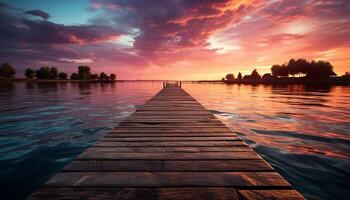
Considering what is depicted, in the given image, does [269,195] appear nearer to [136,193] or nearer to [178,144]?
[136,193]

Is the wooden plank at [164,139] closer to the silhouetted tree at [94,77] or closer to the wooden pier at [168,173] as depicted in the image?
the wooden pier at [168,173]

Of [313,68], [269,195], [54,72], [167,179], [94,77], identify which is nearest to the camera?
[269,195]

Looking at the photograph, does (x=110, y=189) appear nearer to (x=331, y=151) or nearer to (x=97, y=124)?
(x=331, y=151)

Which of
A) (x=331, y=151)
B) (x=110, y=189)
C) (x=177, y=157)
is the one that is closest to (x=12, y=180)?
(x=110, y=189)

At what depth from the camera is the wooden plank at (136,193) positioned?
2.08 m

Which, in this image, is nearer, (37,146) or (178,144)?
(178,144)

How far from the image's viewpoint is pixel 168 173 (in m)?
2.59

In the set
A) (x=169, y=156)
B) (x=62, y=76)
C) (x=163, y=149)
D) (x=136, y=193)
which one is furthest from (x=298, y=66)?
(x=62, y=76)

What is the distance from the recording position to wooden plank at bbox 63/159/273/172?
2.70m

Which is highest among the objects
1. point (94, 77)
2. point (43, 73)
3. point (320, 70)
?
point (43, 73)

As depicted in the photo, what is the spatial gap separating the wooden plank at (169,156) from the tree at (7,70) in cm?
16612

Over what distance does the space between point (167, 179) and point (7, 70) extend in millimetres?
169215

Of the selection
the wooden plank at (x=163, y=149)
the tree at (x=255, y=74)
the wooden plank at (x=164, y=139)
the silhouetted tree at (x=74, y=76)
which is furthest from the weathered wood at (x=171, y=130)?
the silhouetted tree at (x=74, y=76)

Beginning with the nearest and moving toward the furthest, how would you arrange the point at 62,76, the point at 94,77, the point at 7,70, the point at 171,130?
the point at 171,130 < the point at 7,70 < the point at 62,76 < the point at 94,77
